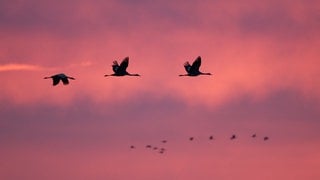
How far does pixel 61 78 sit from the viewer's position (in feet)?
311

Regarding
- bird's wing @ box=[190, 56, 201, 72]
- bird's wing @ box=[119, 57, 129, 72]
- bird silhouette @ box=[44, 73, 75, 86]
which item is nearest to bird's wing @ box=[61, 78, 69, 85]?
bird silhouette @ box=[44, 73, 75, 86]

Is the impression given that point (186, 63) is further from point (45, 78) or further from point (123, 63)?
point (45, 78)

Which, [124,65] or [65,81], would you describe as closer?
[65,81]

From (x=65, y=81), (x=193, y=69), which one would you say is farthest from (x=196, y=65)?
(x=65, y=81)

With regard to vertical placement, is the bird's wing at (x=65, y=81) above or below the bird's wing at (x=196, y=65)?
below

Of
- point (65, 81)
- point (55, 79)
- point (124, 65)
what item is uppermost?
point (124, 65)

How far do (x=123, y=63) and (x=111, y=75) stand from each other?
13.9 feet

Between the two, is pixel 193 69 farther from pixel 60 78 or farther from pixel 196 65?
pixel 60 78

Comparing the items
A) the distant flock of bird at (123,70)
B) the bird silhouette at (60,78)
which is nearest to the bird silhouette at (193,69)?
the distant flock of bird at (123,70)

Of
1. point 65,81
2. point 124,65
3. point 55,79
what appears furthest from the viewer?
point 124,65

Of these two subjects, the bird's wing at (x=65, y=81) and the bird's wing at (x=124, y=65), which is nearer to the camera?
the bird's wing at (x=65, y=81)

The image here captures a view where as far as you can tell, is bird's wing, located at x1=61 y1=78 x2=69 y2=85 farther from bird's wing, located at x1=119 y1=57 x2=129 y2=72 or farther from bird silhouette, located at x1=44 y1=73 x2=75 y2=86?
bird's wing, located at x1=119 y1=57 x2=129 y2=72

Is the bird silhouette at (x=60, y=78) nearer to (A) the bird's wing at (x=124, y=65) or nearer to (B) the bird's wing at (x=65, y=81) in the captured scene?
(B) the bird's wing at (x=65, y=81)

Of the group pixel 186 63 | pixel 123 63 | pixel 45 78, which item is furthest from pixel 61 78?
pixel 186 63
